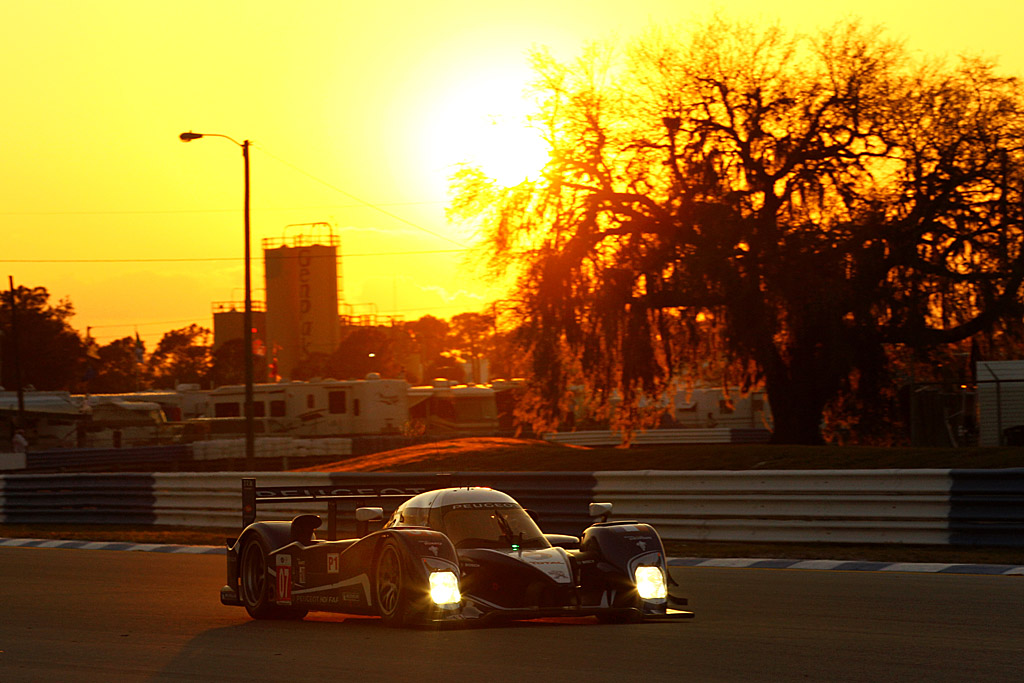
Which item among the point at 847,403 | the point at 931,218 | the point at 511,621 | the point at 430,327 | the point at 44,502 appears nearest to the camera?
the point at 511,621

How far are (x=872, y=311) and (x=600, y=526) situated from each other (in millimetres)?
17218

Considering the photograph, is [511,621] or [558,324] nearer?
[511,621]

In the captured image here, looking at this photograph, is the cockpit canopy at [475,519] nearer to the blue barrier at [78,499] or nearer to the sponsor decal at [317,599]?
the sponsor decal at [317,599]

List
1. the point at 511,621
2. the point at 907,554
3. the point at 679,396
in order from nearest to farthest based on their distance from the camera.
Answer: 1. the point at 511,621
2. the point at 907,554
3. the point at 679,396

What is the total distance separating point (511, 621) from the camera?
30.2 ft

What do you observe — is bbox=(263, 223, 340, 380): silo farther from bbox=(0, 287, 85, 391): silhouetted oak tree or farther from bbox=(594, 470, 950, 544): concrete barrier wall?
bbox=(594, 470, 950, 544): concrete barrier wall

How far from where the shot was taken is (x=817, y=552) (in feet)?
47.6

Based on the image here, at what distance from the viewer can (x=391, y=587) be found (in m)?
8.85

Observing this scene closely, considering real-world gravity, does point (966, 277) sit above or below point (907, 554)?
above

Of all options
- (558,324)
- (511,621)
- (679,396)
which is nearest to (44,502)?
(558,324)

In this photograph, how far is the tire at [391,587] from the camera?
341 inches

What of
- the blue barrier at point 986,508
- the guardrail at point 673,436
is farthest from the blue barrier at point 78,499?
the guardrail at point 673,436

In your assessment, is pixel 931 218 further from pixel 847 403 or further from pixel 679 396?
pixel 679 396

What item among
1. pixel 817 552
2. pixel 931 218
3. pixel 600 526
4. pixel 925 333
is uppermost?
pixel 931 218
